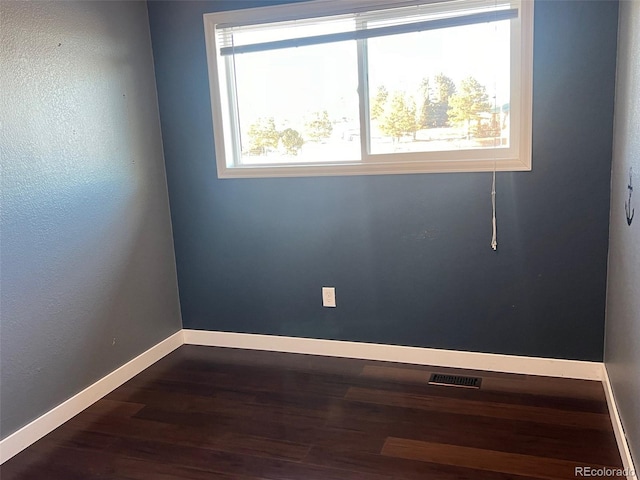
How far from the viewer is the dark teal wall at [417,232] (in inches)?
101

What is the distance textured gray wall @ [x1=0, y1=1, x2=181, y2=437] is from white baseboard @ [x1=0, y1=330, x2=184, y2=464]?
0.04 m

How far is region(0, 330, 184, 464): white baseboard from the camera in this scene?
238 cm

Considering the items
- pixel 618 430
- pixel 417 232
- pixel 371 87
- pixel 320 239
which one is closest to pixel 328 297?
pixel 320 239

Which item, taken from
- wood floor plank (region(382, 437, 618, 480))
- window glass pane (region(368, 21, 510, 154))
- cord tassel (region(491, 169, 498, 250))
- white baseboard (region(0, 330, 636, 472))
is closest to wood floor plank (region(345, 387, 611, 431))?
white baseboard (region(0, 330, 636, 472))

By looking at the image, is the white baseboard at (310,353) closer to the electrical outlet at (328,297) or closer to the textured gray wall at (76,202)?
the textured gray wall at (76,202)

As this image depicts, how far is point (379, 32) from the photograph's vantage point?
111 inches

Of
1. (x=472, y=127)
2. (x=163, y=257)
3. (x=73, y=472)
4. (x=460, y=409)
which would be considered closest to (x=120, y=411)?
(x=73, y=472)

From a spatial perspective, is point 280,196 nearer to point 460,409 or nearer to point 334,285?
point 334,285

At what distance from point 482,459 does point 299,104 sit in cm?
198

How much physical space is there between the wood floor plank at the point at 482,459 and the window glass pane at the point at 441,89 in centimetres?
142

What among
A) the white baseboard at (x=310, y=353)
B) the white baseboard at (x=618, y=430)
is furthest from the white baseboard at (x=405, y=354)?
the white baseboard at (x=618, y=430)

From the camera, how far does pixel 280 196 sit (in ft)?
10.4

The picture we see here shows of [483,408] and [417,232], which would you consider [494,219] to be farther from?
[483,408]

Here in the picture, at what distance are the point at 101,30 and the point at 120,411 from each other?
74.3 inches
